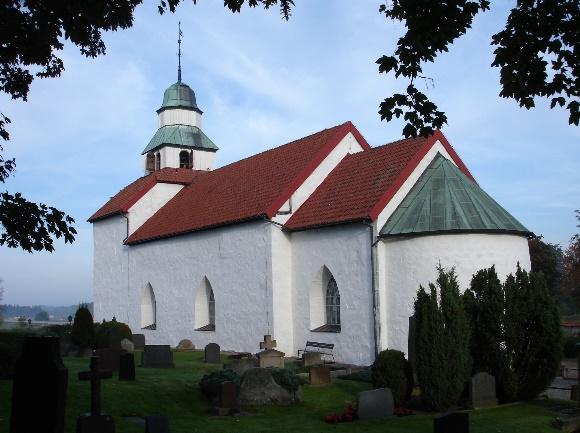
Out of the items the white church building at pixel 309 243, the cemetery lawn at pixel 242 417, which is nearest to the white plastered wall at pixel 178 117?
the white church building at pixel 309 243

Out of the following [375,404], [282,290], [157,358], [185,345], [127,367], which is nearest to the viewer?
[375,404]

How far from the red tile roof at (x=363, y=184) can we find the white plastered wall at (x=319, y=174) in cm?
17

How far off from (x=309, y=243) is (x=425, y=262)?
158 inches

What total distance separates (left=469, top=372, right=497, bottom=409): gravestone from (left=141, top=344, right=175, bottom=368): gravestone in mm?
8200

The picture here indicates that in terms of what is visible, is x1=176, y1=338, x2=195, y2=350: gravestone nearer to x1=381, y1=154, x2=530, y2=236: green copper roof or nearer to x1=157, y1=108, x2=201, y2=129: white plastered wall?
x1=381, y1=154, x2=530, y2=236: green copper roof

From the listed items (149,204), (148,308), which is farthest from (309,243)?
(149,204)

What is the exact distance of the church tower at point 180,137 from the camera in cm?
3000

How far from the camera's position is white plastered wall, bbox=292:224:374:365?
17094mm

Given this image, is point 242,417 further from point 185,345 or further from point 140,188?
point 140,188

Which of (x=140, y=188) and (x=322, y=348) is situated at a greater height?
(x=140, y=188)

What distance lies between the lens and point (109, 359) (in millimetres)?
14578

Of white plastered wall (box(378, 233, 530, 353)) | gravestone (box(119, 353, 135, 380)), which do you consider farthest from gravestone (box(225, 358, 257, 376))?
white plastered wall (box(378, 233, 530, 353))

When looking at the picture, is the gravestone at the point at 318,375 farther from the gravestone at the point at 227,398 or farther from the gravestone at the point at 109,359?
the gravestone at the point at 109,359

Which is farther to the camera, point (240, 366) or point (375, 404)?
point (240, 366)
